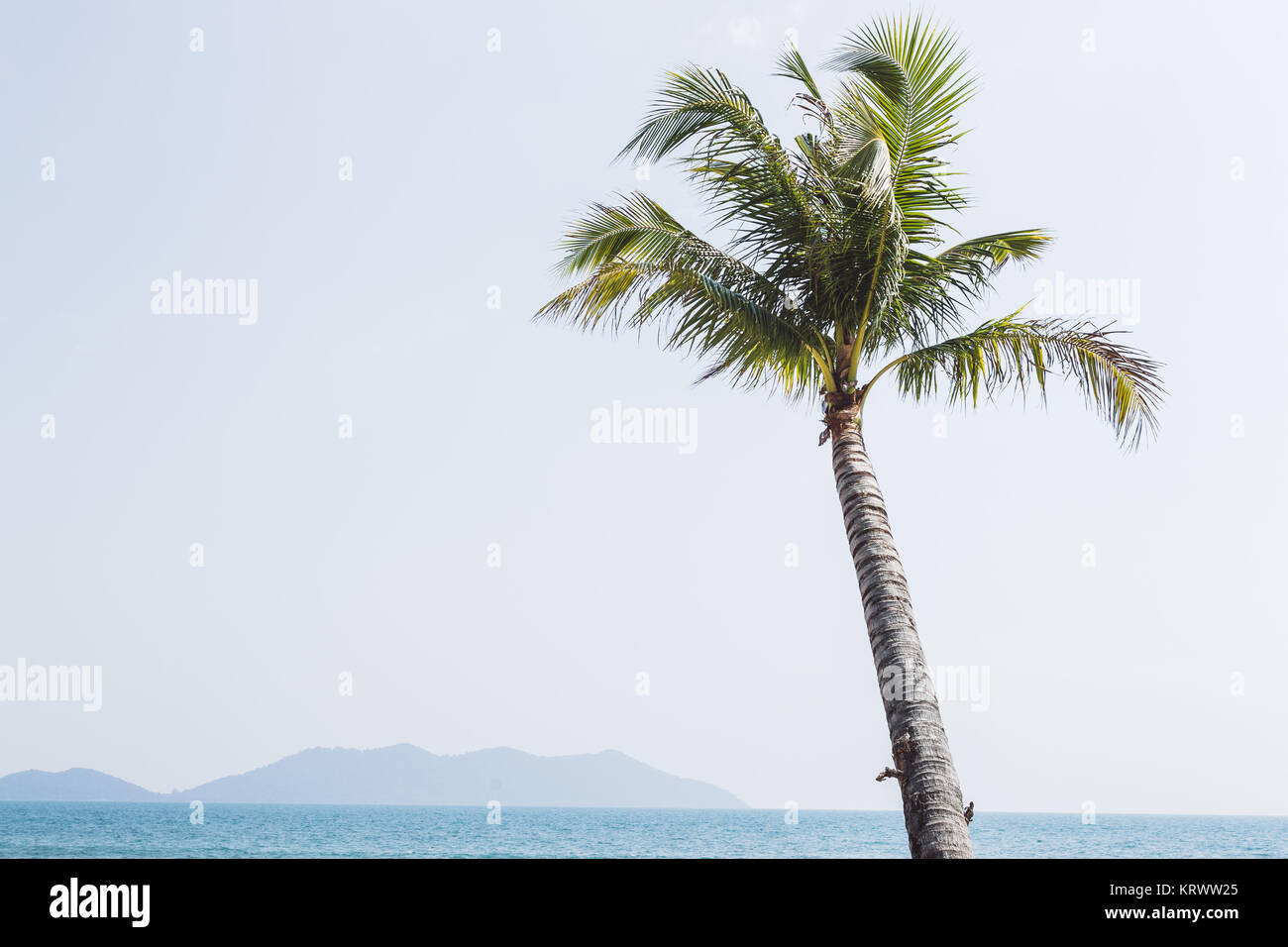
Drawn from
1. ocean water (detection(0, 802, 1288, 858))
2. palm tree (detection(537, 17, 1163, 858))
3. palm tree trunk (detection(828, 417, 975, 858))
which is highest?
palm tree (detection(537, 17, 1163, 858))

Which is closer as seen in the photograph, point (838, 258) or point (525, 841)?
point (838, 258)

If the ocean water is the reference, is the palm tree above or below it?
above

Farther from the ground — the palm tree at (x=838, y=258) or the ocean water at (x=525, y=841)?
the palm tree at (x=838, y=258)

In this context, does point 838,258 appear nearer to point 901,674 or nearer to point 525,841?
point 901,674

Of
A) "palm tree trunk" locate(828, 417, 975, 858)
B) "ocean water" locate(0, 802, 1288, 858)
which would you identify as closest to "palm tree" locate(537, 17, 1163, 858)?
"palm tree trunk" locate(828, 417, 975, 858)

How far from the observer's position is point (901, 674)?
775 centimetres

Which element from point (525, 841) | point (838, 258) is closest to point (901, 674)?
point (838, 258)

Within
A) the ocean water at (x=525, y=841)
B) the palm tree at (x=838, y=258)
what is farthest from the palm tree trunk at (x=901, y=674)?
the ocean water at (x=525, y=841)

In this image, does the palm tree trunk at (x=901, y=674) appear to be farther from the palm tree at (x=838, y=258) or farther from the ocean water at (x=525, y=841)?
the ocean water at (x=525, y=841)

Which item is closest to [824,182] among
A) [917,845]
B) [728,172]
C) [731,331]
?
[728,172]

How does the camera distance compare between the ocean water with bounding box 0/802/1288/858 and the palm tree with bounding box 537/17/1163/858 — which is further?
the ocean water with bounding box 0/802/1288/858

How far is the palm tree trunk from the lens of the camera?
722 centimetres

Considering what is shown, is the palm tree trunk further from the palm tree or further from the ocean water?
the ocean water

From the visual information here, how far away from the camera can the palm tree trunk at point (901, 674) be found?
7.22 m
